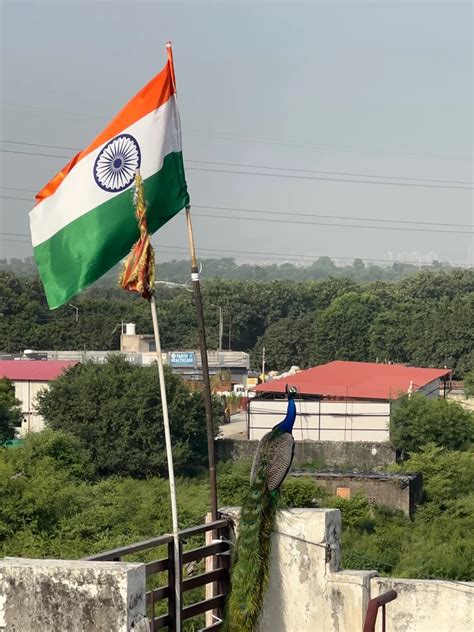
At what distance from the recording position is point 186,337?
223 ft

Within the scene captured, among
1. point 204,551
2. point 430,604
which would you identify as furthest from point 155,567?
point 430,604

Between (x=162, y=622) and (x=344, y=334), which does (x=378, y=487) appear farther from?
(x=344, y=334)

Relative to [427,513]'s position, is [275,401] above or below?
above

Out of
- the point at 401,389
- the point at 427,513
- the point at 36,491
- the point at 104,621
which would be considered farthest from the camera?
the point at 401,389

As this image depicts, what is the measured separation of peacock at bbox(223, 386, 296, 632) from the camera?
635 centimetres

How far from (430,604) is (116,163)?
3.09 metres

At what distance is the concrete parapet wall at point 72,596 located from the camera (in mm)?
4906

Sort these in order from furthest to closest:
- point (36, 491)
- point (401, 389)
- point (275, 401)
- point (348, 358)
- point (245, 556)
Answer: point (348, 358) < point (401, 389) < point (275, 401) < point (36, 491) < point (245, 556)


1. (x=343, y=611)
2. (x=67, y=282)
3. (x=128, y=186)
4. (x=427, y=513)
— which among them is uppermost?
(x=128, y=186)

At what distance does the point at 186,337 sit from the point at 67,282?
200ft

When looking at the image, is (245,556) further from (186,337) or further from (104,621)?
(186,337)

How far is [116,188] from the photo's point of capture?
6.82 meters

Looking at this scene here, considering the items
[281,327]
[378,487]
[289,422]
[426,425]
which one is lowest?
[378,487]

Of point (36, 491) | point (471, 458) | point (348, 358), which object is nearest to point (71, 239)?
point (36, 491)
